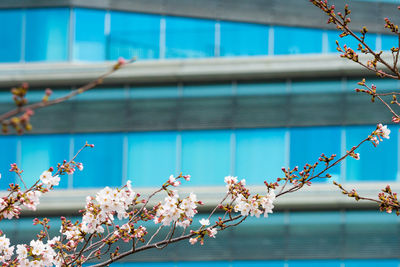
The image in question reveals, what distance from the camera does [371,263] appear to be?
669 inches

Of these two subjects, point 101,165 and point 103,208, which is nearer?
point 103,208

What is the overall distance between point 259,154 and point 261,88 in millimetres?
1543

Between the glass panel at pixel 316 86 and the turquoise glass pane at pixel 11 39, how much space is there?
667 cm

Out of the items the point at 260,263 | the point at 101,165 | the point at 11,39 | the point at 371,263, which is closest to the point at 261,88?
the point at 260,263

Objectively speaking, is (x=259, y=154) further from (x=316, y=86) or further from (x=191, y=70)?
(x=191, y=70)

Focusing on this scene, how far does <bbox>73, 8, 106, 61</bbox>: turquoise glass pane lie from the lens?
61.0 feet

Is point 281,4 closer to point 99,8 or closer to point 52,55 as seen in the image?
point 99,8

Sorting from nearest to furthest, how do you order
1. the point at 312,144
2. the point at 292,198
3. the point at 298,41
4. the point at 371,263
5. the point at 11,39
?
1. the point at 371,263
2. the point at 292,198
3. the point at 312,144
4. the point at 298,41
5. the point at 11,39

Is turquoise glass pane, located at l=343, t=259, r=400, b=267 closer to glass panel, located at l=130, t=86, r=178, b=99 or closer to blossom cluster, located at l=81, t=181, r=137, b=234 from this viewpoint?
glass panel, located at l=130, t=86, r=178, b=99

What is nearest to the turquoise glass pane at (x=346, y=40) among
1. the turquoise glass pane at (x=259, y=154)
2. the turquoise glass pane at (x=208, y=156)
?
the turquoise glass pane at (x=259, y=154)

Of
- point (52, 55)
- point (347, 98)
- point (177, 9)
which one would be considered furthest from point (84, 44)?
point (347, 98)

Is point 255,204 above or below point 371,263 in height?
above

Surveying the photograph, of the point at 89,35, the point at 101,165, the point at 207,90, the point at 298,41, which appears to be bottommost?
the point at 101,165

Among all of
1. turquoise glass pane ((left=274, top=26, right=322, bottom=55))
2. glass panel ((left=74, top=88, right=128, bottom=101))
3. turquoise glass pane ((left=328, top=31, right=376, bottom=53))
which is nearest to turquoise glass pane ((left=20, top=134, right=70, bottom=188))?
glass panel ((left=74, top=88, right=128, bottom=101))
